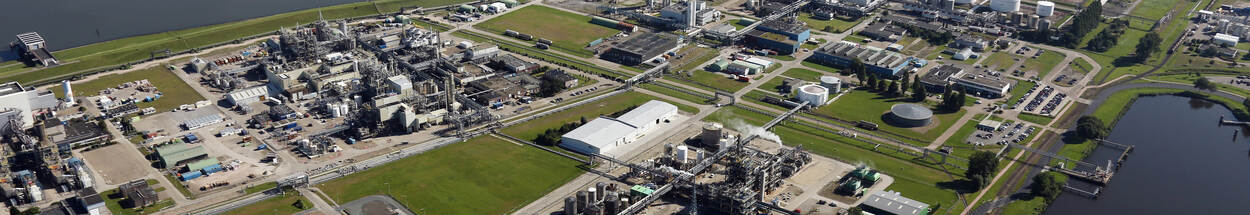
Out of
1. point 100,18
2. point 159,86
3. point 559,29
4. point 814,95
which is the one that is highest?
point 100,18

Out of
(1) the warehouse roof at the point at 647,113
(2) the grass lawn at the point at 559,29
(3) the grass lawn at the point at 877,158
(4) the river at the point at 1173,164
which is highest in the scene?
(2) the grass lawn at the point at 559,29

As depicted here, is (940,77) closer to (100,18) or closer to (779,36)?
(779,36)

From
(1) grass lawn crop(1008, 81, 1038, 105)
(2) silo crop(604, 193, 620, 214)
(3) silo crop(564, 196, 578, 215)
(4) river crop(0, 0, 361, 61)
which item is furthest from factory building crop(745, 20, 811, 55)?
(4) river crop(0, 0, 361, 61)

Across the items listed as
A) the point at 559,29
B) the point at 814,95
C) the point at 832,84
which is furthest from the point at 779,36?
the point at 559,29

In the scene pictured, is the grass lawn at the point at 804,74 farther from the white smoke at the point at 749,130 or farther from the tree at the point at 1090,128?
the tree at the point at 1090,128

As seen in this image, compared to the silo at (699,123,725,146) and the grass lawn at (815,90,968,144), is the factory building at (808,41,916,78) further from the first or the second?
the silo at (699,123,725,146)

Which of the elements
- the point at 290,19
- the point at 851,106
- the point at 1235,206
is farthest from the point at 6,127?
the point at 1235,206

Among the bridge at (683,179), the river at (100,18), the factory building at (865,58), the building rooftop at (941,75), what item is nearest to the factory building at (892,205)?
the bridge at (683,179)
